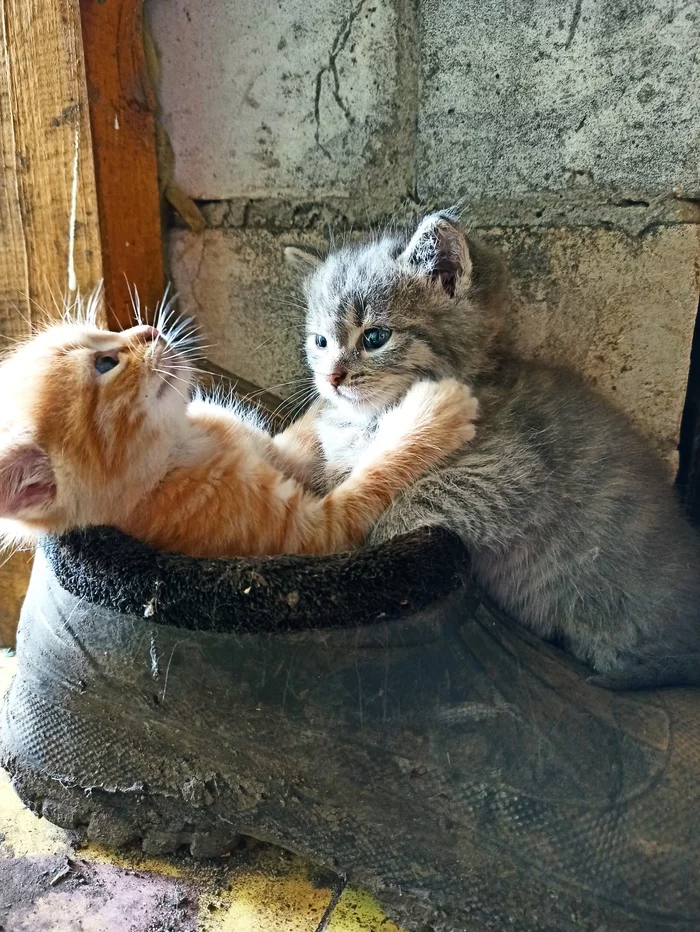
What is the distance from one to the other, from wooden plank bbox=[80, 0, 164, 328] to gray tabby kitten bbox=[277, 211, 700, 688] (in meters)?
0.47

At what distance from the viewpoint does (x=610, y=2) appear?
115 cm

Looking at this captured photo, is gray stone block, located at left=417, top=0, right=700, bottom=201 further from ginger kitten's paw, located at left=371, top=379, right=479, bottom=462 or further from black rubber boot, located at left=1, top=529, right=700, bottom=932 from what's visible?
black rubber boot, located at left=1, top=529, right=700, bottom=932

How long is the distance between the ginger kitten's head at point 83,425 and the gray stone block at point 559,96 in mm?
694

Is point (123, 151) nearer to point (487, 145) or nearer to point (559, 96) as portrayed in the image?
point (487, 145)

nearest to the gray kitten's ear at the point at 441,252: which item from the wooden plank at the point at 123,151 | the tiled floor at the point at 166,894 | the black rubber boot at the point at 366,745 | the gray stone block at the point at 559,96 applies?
the gray stone block at the point at 559,96

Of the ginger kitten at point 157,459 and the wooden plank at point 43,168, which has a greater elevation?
the wooden plank at point 43,168

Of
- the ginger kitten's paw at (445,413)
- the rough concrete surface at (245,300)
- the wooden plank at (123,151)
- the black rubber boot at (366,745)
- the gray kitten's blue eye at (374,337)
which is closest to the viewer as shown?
the black rubber boot at (366,745)

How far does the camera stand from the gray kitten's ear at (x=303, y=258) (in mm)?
1306

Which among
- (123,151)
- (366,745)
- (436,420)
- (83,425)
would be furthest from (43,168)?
(366,745)

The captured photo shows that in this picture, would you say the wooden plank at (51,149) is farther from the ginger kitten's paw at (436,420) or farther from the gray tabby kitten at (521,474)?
the ginger kitten's paw at (436,420)

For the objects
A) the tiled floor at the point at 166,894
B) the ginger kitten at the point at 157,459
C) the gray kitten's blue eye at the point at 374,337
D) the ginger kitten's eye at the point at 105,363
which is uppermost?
the gray kitten's blue eye at the point at 374,337

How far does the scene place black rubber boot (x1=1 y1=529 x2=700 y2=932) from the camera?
0.86 metres

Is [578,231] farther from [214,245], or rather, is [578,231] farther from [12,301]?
[12,301]

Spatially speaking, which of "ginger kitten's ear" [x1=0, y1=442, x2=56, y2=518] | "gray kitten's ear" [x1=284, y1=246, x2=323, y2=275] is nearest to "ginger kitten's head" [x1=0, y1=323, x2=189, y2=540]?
"ginger kitten's ear" [x1=0, y1=442, x2=56, y2=518]
